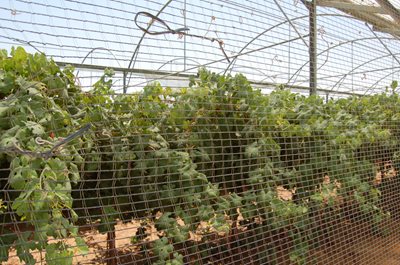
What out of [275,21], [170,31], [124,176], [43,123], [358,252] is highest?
[275,21]

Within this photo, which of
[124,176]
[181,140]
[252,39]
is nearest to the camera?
[124,176]

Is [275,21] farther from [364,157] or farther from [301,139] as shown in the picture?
[364,157]

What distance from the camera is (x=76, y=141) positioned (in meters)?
1.56

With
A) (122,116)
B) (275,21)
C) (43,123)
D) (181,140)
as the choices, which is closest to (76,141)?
(43,123)

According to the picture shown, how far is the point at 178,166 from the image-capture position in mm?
1948

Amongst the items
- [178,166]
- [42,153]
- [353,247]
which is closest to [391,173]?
[353,247]

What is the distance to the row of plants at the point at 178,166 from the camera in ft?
4.53

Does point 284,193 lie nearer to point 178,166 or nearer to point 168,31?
point 178,166

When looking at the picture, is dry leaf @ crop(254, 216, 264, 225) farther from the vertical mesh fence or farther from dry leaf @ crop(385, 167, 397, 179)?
dry leaf @ crop(385, 167, 397, 179)

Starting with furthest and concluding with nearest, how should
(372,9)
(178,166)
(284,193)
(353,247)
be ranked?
(372,9)
(353,247)
(284,193)
(178,166)

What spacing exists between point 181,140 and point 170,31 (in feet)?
1.69

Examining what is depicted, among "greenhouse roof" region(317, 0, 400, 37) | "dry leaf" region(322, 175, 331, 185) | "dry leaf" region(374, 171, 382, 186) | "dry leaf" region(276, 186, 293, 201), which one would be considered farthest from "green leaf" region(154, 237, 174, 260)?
"greenhouse roof" region(317, 0, 400, 37)

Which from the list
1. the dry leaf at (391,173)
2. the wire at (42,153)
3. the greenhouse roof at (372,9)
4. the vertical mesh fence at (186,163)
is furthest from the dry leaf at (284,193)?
the greenhouse roof at (372,9)

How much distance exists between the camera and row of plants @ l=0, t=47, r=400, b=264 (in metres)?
1.38
